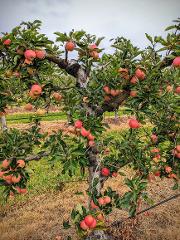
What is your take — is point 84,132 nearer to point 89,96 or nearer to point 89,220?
point 89,96

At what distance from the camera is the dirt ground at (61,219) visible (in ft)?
18.3

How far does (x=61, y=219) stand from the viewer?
6387mm

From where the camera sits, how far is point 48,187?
336 inches

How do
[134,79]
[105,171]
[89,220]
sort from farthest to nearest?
[105,171] → [134,79] → [89,220]

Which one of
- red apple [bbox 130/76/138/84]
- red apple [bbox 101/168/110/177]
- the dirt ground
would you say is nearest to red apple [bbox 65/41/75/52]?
red apple [bbox 130/76/138/84]

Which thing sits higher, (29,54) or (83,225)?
(29,54)

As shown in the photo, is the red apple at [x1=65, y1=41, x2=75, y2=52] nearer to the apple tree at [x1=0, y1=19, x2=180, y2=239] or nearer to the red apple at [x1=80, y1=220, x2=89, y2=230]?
the apple tree at [x1=0, y1=19, x2=180, y2=239]

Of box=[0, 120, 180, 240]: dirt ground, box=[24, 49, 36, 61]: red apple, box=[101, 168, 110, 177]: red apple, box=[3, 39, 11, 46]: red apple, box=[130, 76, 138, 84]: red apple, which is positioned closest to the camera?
box=[24, 49, 36, 61]: red apple

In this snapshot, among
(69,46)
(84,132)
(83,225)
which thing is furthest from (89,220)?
(69,46)

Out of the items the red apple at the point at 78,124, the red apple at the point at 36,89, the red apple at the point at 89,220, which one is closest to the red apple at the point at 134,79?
the red apple at the point at 78,124

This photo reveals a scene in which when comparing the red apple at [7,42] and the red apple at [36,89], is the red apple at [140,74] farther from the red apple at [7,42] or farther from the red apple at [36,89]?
the red apple at [7,42]

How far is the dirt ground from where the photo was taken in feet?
18.3

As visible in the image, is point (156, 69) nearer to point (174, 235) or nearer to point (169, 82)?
point (169, 82)

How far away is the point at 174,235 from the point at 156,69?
11.0ft
